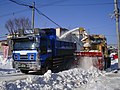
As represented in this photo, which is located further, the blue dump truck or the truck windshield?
the truck windshield

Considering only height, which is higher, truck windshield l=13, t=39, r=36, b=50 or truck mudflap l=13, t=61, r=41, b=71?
truck windshield l=13, t=39, r=36, b=50

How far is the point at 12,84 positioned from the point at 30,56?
706 centimetres

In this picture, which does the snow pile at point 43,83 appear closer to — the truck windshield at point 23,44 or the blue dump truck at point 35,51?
the blue dump truck at point 35,51

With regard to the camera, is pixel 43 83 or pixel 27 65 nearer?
pixel 43 83

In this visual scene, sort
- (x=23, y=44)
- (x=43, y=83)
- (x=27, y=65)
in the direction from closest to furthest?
1. (x=43, y=83)
2. (x=27, y=65)
3. (x=23, y=44)

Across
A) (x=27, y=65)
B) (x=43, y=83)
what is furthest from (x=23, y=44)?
(x=43, y=83)

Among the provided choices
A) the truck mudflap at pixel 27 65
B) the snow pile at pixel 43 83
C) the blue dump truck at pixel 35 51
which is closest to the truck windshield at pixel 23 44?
the blue dump truck at pixel 35 51

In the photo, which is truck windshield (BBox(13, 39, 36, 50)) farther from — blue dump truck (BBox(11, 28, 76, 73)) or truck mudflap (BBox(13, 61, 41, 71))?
truck mudflap (BBox(13, 61, 41, 71))

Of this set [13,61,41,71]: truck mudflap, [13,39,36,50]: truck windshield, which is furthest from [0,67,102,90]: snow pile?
[13,39,36,50]: truck windshield

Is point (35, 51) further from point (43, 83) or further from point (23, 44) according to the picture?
point (43, 83)

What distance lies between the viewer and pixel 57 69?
2055 cm

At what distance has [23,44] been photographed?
17469 mm

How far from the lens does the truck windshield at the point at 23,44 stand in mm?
17094

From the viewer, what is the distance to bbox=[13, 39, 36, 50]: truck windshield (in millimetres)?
17094
